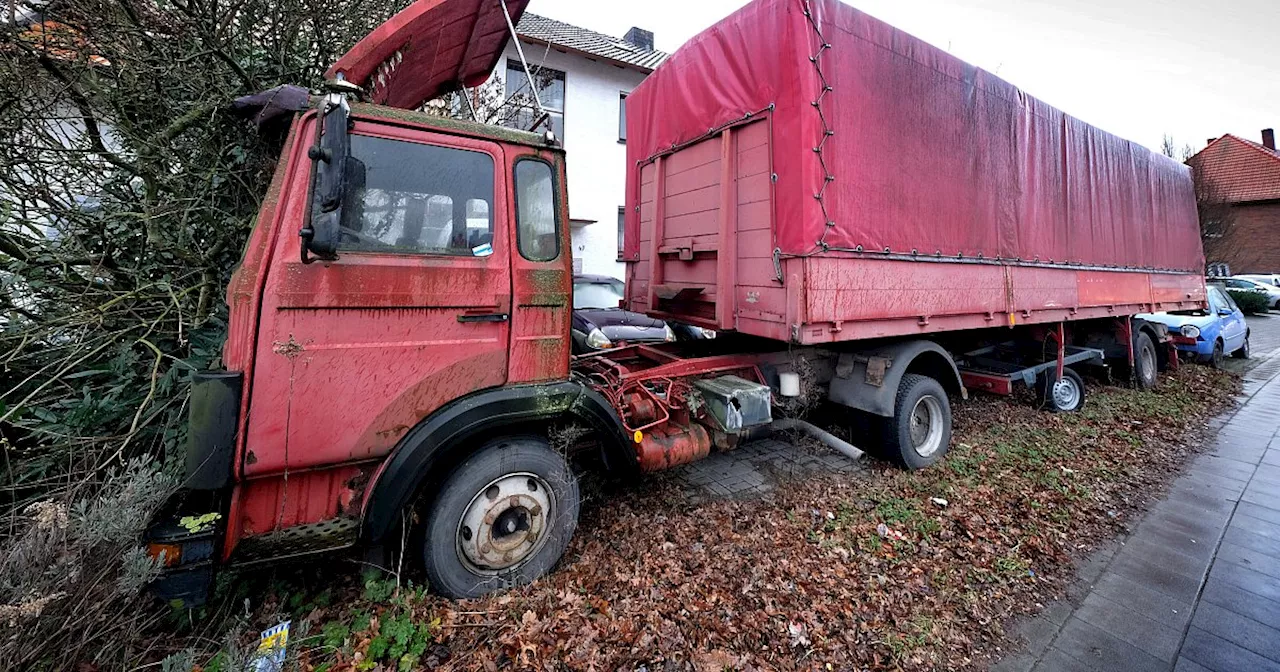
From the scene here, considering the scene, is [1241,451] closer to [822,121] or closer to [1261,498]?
[1261,498]

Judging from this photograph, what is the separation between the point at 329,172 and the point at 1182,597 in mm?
5000

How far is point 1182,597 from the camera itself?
279cm

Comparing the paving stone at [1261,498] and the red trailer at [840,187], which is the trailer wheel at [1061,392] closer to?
the red trailer at [840,187]

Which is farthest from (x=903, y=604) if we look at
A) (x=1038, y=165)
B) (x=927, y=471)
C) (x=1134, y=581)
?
(x=1038, y=165)

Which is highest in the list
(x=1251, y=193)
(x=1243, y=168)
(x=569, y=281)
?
(x=1243, y=168)

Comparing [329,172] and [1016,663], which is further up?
[329,172]

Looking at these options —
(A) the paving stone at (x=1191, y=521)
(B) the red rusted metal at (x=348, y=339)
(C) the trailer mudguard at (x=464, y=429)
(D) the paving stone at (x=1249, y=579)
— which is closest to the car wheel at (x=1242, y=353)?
(A) the paving stone at (x=1191, y=521)

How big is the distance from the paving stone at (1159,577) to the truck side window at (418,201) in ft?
14.3

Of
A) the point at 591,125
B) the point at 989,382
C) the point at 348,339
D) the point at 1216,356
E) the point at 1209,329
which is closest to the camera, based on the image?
the point at 348,339

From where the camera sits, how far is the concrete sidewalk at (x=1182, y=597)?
92.5 inches

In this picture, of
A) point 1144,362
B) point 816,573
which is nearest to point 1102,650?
point 816,573

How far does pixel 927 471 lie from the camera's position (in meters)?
4.32

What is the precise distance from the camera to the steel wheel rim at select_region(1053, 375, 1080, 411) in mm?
6109

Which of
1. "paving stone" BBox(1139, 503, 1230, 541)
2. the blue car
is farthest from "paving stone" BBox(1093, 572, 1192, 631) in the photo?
the blue car
